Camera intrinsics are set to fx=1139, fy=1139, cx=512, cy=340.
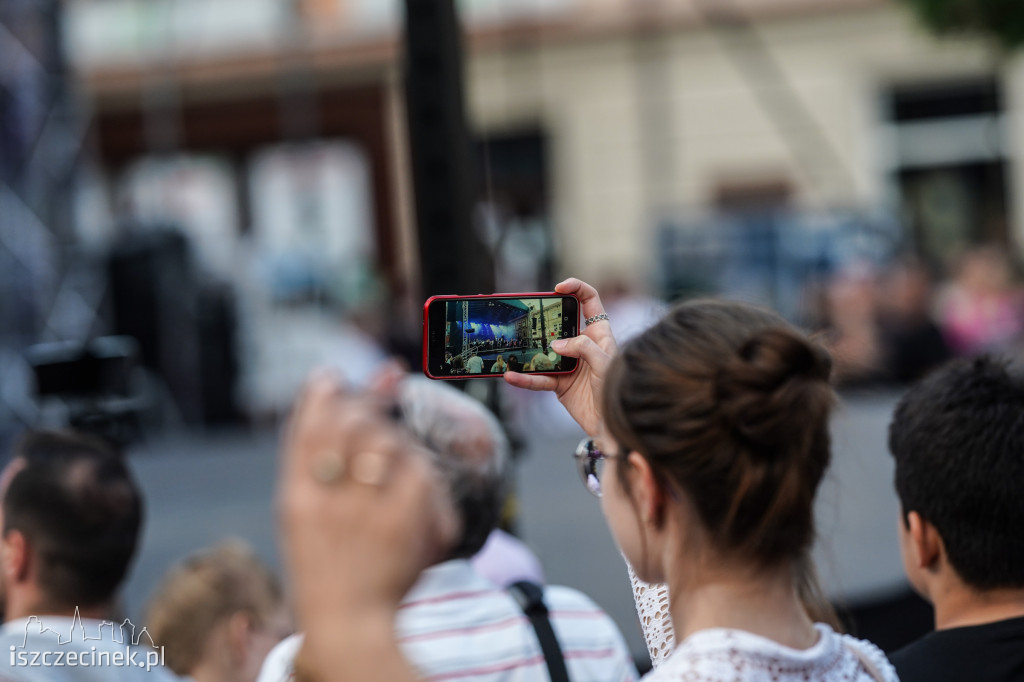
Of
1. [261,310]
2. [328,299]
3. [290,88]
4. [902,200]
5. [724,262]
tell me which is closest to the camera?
[724,262]

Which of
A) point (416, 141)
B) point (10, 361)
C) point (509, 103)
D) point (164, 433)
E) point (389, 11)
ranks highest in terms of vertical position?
point (389, 11)

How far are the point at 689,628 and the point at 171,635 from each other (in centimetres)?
168

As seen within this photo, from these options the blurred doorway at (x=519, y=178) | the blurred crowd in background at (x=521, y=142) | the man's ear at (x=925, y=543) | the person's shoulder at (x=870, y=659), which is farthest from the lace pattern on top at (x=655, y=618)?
the blurred doorway at (x=519, y=178)

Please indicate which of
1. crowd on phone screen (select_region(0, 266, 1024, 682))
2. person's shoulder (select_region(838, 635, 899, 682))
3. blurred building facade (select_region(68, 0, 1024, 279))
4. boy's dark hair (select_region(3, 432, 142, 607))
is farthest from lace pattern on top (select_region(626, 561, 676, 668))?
blurred building facade (select_region(68, 0, 1024, 279))

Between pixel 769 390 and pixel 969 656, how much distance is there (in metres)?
0.76

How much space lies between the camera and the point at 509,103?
12.7 meters

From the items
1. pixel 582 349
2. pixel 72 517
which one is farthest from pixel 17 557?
pixel 582 349

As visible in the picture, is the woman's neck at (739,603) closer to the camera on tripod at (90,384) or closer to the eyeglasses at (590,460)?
the eyeglasses at (590,460)

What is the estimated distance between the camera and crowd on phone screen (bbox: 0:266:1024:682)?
1.18 metres

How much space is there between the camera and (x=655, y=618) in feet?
5.30

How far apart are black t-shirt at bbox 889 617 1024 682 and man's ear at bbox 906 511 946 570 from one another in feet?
0.41

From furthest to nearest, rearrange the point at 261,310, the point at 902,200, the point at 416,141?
1. the point at 902,200
2. the point at 261,310
3. the point at 416,141

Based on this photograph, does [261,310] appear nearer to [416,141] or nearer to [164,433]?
[164,433]

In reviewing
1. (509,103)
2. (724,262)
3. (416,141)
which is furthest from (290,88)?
(416,141)
